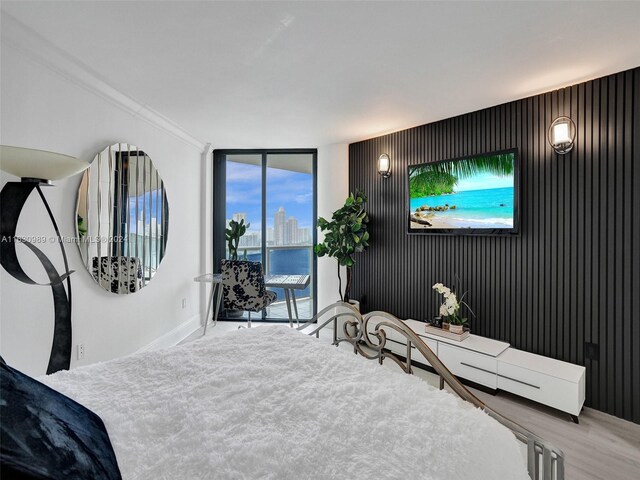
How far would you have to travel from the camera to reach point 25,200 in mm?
1841

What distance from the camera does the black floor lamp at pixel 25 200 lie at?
1655 millimetres

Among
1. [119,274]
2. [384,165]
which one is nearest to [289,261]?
[384,165]

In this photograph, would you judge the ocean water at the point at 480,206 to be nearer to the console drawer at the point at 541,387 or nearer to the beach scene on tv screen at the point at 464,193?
the beach scene on tv screen at the point at 464,193

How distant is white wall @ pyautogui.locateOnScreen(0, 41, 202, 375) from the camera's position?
1991 millimetres

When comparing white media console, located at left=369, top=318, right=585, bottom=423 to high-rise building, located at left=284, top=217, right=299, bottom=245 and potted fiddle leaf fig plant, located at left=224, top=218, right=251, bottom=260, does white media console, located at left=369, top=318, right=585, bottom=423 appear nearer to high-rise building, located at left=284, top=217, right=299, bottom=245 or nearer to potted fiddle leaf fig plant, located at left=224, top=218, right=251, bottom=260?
high-rise building, located at left=284, top=217, right=299, bottom=245

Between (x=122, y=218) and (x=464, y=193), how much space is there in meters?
3.22

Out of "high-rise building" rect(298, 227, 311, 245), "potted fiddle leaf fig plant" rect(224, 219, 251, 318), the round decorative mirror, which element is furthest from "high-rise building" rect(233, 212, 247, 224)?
the round decorative mirror

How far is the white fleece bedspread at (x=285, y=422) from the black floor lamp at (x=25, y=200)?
609 mm

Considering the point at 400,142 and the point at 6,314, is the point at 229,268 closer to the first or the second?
the point at 6,314

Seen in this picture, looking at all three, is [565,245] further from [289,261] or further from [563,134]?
[289,261]

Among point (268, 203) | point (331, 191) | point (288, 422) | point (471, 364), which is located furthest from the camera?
point (268, 203)

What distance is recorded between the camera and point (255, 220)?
4879 millimetres

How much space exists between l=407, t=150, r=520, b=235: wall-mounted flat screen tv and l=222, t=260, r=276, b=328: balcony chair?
1.86 m

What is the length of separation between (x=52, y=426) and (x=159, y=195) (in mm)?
3045
